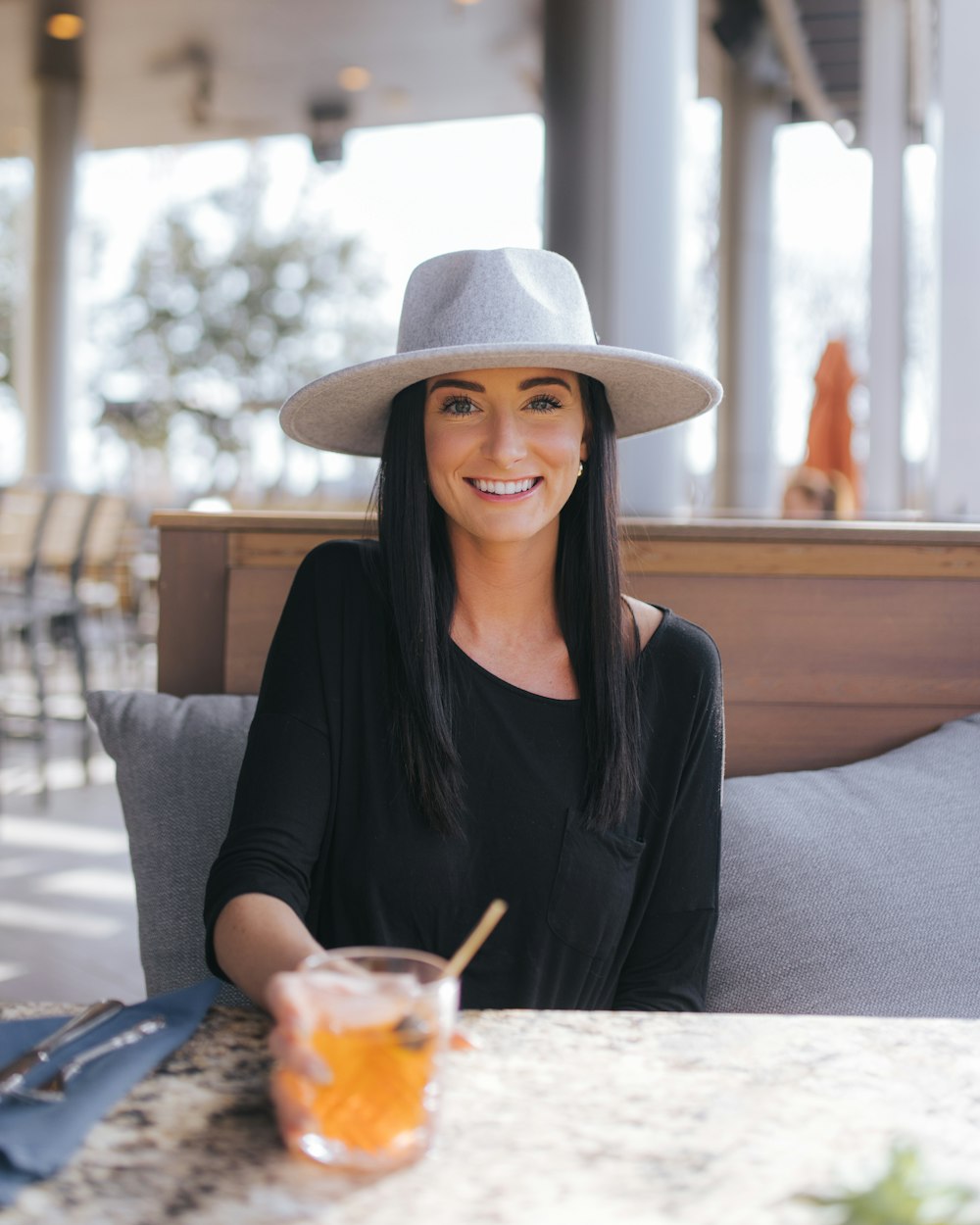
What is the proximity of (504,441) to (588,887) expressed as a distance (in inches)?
20.1

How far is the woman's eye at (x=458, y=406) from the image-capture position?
1527 mm

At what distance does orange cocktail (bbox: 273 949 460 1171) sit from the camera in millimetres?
703

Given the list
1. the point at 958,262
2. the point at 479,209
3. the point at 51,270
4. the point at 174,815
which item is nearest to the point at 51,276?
the point at 51,270

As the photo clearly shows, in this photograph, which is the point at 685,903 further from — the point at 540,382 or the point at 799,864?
the point at 540,382

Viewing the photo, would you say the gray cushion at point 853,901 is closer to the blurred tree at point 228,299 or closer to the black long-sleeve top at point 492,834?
the black long-sleeve top at point 492,834

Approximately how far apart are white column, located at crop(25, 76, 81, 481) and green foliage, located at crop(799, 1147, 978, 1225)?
384 inches

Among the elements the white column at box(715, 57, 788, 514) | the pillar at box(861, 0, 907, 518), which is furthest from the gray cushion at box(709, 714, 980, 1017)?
the white column at box(715, 57, 788, 514)

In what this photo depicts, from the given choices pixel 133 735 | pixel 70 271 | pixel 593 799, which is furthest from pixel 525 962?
pixel 70 271

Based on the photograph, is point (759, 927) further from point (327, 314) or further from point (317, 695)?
point (327, 314)

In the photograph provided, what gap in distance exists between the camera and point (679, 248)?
3369 millimetres

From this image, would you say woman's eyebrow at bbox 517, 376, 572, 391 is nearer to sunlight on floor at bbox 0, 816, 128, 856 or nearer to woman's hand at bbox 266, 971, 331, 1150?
woman's hand at bbox 266, 971, 331, 1150

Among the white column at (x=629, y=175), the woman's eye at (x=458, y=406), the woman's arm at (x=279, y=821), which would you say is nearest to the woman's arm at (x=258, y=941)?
the woman's arm at (x=279, y=821)

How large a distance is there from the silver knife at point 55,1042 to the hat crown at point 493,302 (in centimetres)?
83

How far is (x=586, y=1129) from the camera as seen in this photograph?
2.53 feet
